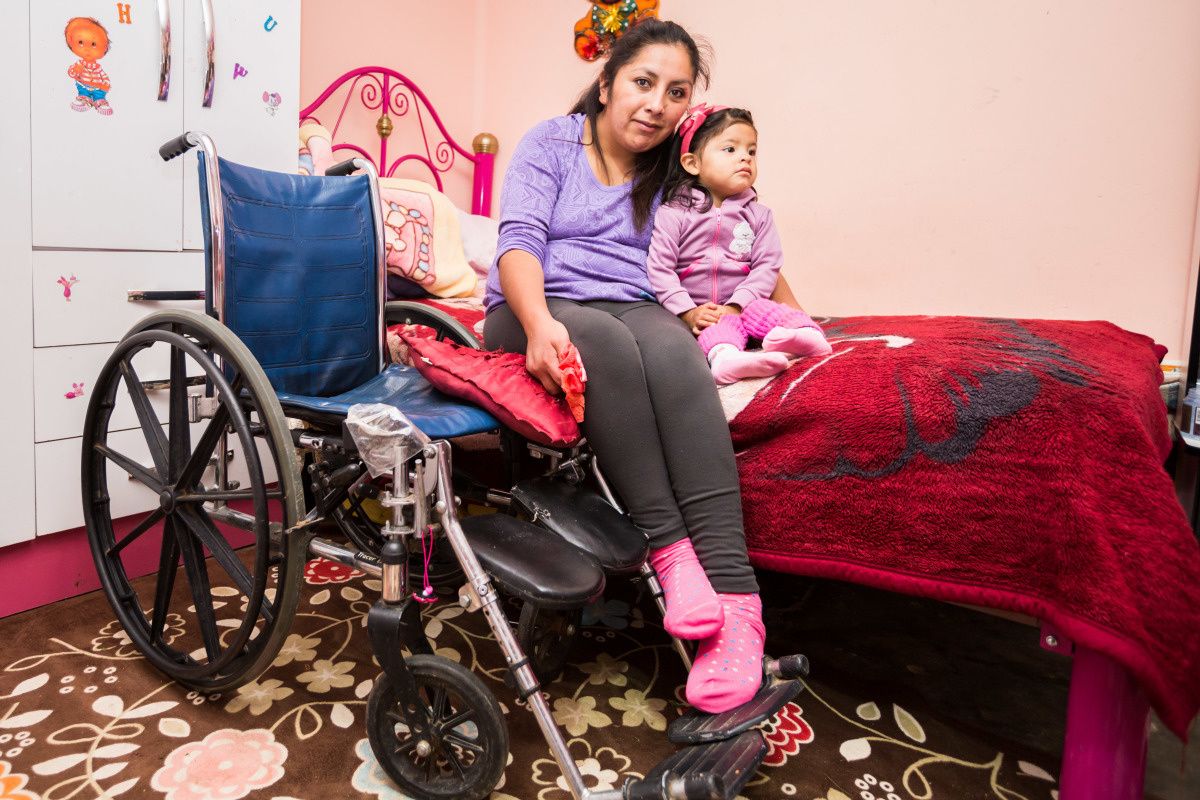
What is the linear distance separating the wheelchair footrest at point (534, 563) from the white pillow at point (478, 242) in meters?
1.38

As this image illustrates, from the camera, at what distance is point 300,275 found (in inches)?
59.4

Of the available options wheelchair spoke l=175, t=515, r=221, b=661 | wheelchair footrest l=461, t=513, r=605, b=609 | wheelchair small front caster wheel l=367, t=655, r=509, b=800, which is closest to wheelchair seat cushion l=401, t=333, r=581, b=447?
wheelchair footrest l=461, t=513, r=605, b=609

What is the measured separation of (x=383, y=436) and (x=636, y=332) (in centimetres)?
48

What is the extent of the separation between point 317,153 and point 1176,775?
7.67ft

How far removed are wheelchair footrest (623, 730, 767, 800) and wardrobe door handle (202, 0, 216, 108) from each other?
1626mm

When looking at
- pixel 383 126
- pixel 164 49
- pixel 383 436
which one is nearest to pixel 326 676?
pixel 383 436

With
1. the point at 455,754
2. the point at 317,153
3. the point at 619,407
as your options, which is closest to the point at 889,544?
the point at 619,407

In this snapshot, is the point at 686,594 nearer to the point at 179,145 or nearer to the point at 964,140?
the point at 179,145

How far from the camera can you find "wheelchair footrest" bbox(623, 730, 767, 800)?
93cm

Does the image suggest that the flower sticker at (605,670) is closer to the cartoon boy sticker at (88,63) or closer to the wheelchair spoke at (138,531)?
the wheelchair spoke at (138,531)

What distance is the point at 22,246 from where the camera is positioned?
1.51 metres

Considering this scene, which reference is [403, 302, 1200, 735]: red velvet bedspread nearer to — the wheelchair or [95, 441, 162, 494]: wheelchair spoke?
the wheelchair

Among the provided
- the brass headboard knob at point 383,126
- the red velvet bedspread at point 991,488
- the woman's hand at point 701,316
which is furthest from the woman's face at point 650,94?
the brass headboard knob at point 383,126

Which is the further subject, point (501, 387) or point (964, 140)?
point (964, 140)
